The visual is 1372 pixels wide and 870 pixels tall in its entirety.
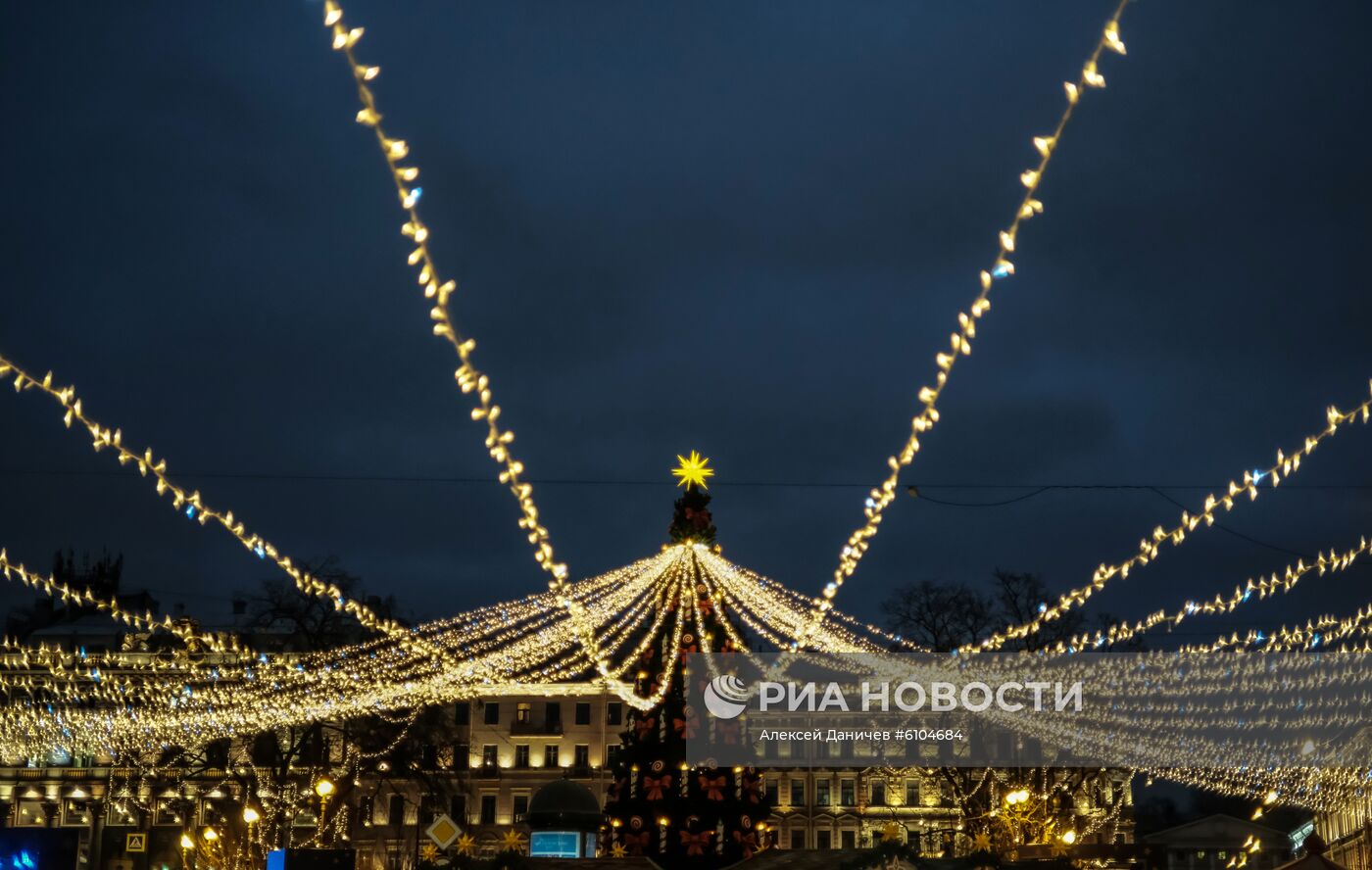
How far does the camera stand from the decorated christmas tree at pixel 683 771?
2405cm

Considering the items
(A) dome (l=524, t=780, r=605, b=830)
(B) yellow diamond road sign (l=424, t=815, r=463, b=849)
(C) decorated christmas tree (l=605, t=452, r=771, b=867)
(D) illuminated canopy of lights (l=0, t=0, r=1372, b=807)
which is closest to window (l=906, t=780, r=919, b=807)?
(D) illuminated canopy of lights (l=0, t=0, r=1372, b=807)

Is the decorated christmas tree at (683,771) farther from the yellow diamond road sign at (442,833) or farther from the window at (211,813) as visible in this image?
the window at (211,813)

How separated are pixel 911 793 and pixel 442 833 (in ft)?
183

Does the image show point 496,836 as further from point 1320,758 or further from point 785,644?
point 785,644

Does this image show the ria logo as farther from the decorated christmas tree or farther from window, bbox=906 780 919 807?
window, bbox=906 780 919 807

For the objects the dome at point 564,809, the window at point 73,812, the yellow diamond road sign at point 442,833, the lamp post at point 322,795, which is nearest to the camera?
the yellow diamond road sign at point 442,833

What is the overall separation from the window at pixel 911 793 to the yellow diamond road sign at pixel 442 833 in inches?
2163

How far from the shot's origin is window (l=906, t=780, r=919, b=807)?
70250mm

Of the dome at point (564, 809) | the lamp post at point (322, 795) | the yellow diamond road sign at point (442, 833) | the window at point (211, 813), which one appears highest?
the window at point (211, 813)

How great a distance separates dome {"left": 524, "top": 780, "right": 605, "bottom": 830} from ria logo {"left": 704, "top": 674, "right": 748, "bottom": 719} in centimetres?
231

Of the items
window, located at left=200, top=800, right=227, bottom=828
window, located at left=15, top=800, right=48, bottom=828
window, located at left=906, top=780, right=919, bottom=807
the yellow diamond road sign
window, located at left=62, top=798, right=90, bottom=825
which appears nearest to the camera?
the yellow diamond road sign

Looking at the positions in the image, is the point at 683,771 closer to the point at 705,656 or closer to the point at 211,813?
the point at 705,656

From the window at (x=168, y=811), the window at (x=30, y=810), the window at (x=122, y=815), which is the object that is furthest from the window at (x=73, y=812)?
the window at (x=168, y=811)

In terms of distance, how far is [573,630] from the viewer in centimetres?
2536
